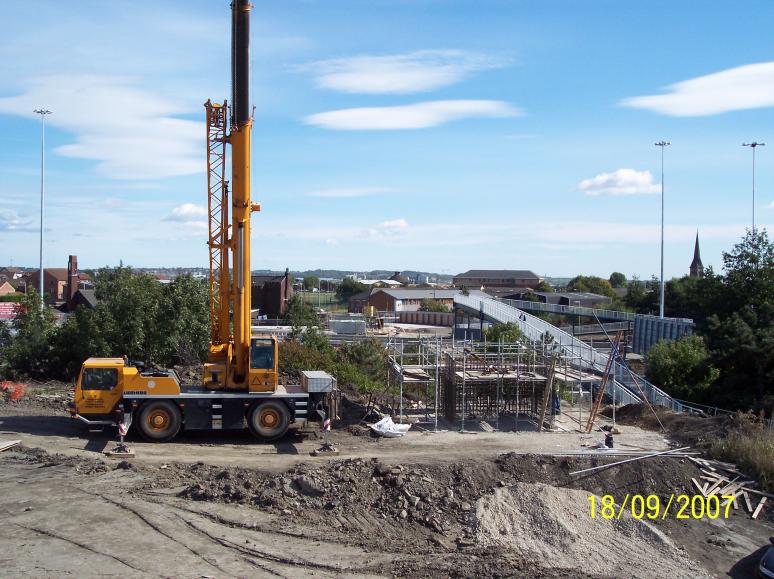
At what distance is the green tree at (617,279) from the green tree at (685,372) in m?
129

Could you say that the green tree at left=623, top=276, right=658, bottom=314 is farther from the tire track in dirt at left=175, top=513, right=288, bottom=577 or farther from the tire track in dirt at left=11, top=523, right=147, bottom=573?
the tire track in dirt at left=11, top=523, right=147, bottom=573

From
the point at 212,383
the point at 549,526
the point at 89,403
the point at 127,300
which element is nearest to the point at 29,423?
the point at 89,403

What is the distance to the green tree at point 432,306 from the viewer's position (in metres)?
96.9

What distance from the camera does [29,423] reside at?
21.2 meters

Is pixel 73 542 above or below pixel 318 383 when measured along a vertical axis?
below

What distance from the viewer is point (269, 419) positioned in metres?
19.8

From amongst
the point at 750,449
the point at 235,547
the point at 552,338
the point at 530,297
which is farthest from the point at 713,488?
the point at 530,297

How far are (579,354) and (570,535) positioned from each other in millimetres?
16480

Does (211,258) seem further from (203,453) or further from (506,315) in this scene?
(506,315)

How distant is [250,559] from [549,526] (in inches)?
264

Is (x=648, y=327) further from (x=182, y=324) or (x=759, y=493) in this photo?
(x=759, y=493)

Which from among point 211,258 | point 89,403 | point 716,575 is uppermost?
point 211,258

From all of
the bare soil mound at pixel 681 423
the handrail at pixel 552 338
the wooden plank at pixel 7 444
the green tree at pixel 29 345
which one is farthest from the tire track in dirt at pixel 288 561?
the green tree at pixel 29 345

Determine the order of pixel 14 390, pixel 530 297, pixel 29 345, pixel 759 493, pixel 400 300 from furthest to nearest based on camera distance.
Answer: pixel 400 300 < pixel 530 297 < pixel 29 345 < pixel 14 390 < pixel 759 493
